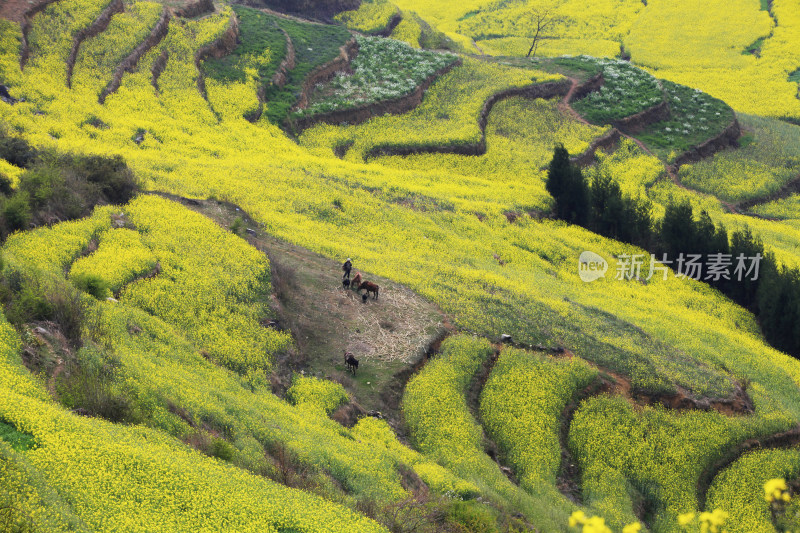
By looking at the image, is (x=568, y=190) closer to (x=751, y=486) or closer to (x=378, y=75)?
(x=378, y=75)

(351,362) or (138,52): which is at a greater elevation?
(138,52)

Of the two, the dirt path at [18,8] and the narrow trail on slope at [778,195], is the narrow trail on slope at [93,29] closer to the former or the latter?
the dirt path at [18,8]

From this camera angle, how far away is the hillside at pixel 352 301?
1689cm

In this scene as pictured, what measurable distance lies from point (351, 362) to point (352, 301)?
493cm

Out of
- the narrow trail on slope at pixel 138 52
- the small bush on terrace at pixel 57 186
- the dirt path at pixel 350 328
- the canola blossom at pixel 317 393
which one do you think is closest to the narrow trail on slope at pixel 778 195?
the dirt path at pixel 350 328

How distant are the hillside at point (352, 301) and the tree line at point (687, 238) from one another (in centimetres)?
26

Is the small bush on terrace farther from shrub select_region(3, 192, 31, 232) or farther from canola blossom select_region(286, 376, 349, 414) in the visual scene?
canola blossom select_region(286, 376, 349, 414)

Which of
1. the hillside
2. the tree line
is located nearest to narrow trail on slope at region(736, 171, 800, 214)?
the hillside

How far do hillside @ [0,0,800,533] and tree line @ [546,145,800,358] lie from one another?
0.85 feet

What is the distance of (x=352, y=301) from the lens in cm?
3120

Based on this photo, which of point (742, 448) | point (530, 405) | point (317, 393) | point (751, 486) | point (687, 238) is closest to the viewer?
point (317, 393)

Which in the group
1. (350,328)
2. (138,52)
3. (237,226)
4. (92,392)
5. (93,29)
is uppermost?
(93,29)

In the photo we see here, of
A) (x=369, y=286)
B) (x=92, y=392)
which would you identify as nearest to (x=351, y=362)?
(x=369, y=286)

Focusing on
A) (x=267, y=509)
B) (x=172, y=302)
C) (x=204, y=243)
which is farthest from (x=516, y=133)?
(x=267, y=509)
